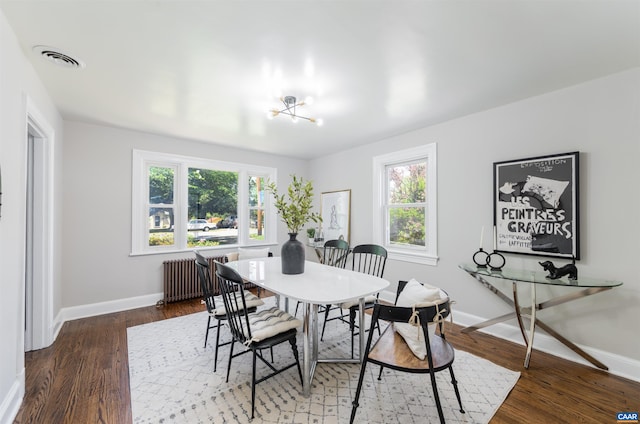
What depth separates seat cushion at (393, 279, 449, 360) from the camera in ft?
5.30

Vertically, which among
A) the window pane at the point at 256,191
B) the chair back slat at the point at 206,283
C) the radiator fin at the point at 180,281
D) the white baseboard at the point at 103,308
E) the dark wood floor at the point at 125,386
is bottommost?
the dark wood floor at the point at 125,386

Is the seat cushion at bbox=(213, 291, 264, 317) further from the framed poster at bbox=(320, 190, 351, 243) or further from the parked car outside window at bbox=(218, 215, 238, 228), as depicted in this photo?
the framed poster at bbox=(320, 190, 351, 243)

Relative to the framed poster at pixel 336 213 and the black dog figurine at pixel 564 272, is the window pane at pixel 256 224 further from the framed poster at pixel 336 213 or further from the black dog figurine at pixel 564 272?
the black dog figurine at pixel 564 272

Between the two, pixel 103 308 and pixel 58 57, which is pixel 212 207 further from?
pixel 58 57

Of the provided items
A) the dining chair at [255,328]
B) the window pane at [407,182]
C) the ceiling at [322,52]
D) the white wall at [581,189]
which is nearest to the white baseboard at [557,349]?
the white wall at [581,189]

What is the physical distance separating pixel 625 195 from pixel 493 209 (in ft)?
3.10

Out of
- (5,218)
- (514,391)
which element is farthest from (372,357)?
(5,218)

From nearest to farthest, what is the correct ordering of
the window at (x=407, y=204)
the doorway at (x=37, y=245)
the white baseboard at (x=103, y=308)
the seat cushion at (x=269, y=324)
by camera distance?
1. the seat cushion at (x=269, y=324)
2. the doorway at (x=37, y=245)
3. the white baseboard at (x=103, y=308)
4. the window at (x=407, y=204)

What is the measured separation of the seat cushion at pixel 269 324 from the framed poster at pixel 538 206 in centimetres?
228

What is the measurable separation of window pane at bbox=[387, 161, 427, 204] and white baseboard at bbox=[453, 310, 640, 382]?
1561 mm

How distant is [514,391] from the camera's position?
2014mm

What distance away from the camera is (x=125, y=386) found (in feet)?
6.77

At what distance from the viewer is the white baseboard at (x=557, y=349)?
216 centimetres

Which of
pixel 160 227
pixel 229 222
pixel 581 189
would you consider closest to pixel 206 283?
pixel 160 227
